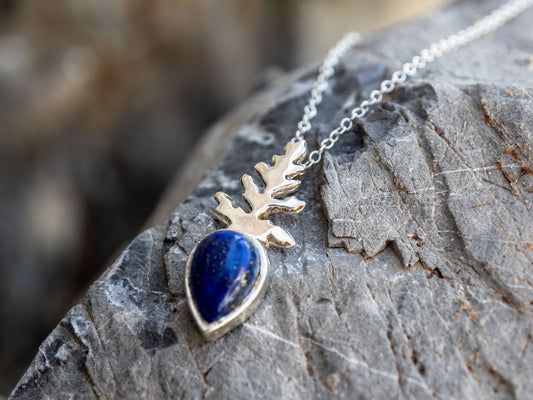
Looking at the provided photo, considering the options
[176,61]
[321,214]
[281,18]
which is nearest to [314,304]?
[321,214]

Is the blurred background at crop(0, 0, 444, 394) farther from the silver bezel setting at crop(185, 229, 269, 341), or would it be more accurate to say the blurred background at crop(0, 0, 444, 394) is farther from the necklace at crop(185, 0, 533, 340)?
the silver bezel setting at crop(185, 229, 269, 341)

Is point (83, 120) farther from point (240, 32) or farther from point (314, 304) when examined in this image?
point (314, 304)

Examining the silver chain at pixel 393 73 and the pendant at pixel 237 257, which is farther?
the silver chain at pixel 393 73

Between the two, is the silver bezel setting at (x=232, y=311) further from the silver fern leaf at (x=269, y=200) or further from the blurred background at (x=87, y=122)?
the blurred background at (x=87, y=122)

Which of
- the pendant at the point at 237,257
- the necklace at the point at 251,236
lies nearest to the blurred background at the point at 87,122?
the necklace at the point at 251,236

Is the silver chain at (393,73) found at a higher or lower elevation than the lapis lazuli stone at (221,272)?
higher

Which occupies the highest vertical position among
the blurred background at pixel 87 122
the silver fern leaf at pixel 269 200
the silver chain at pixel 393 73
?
the blurred background at pixel 87 122

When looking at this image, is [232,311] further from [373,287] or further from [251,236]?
[373,287]
